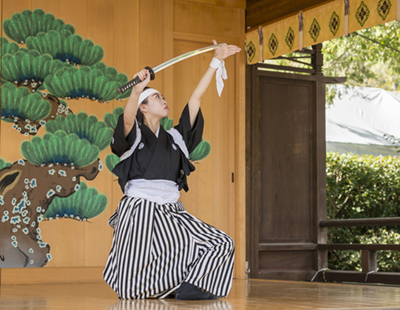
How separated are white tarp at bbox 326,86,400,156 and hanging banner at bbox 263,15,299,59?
152 inches

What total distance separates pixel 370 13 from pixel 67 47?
220cm

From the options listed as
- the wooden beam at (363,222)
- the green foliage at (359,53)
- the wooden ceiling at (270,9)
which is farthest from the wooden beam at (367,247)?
the green foliage at (359,53)

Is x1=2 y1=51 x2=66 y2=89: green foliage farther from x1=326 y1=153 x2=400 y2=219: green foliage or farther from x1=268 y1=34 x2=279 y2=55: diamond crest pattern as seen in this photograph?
x1=326 y1=153 x2=400 y2=219: green foliage

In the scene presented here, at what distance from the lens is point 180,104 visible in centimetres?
504

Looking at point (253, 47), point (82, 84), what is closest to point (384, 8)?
point (253, 47)

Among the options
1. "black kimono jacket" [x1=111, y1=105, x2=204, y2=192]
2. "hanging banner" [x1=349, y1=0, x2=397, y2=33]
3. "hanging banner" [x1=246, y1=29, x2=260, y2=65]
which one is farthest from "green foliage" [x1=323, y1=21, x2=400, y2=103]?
"black kimono jacket" [x1=111, y1=105, x2=204, y2=192]

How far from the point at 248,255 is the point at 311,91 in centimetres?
169

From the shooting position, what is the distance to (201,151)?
5.08 meters

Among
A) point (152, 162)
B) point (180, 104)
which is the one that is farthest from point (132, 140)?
point (180, 104)

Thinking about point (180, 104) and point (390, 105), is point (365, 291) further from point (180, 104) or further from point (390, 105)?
point (390, 105)

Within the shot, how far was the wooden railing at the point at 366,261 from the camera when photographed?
5156 millimetres

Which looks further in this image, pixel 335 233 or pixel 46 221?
pixel 335 233

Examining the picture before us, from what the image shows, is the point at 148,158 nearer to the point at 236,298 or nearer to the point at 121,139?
the point at 121,139

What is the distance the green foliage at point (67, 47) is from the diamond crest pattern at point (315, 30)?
1.60 m
